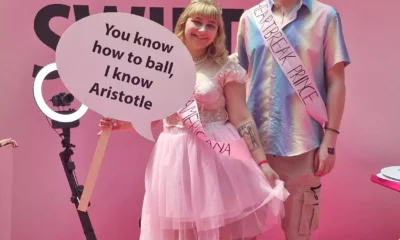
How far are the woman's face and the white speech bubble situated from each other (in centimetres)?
23

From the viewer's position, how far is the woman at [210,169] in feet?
5.67

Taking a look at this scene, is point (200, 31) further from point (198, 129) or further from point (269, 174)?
point (269, 174)

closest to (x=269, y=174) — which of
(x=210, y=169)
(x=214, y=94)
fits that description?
(x=210, y=169)

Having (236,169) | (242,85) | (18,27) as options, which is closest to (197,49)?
(242,85)

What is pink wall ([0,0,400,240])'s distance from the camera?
2.56 meters

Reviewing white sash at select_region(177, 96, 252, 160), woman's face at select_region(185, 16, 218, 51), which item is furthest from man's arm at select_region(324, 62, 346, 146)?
woman's face at select_region(185, 16, 218, 51)

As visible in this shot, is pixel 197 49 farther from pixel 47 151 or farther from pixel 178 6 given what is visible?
pixel 47 151

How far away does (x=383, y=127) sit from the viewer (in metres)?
2.69

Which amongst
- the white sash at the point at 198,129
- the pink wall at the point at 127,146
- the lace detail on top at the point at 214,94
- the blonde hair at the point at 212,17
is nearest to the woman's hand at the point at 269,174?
the white sash at the point at 198,129

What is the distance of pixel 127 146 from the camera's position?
2.67 m

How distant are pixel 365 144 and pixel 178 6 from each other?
1263mm

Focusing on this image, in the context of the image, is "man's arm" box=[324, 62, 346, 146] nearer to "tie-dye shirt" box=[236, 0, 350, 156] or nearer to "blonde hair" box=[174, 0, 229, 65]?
"tie-dye shirt" box=[236, 0, 350, 156]

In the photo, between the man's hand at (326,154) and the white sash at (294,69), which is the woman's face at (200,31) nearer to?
the white sash at (294,69)

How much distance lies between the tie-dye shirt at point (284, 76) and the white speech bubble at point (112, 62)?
0.57m
